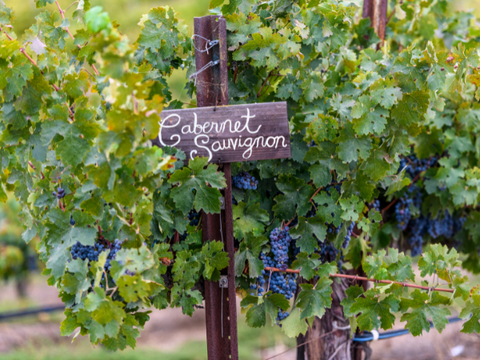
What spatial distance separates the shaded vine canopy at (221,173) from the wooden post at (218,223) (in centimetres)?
5

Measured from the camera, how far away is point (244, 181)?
4.09ft

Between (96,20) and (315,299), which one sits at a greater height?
(96,20)

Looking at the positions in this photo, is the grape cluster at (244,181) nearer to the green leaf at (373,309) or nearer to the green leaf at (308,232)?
the green leaf at (308,232)

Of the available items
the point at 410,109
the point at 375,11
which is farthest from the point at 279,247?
the point at 375,11

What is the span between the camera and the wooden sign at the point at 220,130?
3.65 ft

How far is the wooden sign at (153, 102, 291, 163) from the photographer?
111cm

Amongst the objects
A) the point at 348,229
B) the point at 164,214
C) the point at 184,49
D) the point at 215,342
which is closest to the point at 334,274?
the point at 348,229

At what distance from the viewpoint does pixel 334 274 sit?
130 centimetres

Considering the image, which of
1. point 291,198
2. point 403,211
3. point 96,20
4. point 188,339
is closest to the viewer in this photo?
point 96,20

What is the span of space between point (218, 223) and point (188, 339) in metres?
3.63

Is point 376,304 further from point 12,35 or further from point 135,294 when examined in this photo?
point 12,35

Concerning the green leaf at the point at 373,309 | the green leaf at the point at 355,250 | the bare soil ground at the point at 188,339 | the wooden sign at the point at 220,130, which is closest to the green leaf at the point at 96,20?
the wooden sign at the point at 220,130

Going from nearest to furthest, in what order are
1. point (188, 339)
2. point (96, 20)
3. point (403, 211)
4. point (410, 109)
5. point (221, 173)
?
point (96, 20) < point (221, 173) < point (410, 109) < point (403, 211) < point (188, 339)

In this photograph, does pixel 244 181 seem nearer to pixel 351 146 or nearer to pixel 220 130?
pixel 220 130
